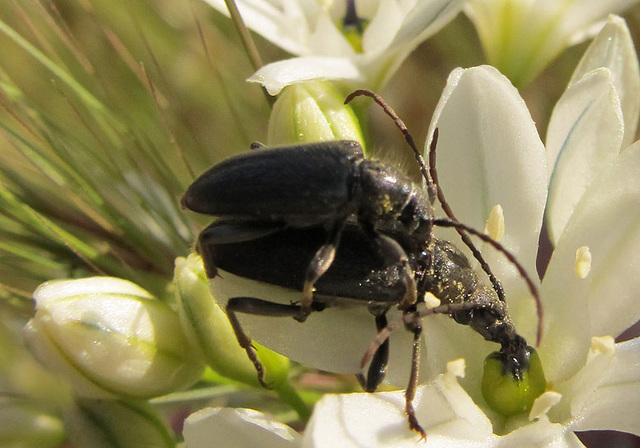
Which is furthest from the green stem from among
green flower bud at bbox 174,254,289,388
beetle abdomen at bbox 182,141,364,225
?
beetle abdomen at bbox 182,141,364,225

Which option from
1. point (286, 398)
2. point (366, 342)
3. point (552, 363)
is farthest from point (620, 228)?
point (286, 398)

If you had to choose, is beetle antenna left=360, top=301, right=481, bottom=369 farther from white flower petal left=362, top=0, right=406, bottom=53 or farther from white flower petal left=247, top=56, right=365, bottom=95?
white flower petal left=362, top=0, right=406, bottom=53

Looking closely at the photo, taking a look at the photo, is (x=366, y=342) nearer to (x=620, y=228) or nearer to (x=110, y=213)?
(x=620, y=228)

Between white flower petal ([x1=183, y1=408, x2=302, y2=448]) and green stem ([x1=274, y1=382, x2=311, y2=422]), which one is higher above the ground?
white flower petal ([x1=183, y1=408, x2=302, y2=448])

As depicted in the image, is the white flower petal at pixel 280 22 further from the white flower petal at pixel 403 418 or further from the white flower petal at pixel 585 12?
the white flower petal at pixel 403 418

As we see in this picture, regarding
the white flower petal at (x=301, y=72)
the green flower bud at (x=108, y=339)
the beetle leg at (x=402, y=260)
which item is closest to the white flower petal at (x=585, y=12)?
the white flower petal at (x=301, y=72)

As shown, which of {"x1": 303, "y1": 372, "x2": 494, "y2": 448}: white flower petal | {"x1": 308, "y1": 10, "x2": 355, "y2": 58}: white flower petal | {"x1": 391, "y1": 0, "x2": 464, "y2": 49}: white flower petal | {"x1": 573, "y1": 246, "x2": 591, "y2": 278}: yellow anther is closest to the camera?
{"x1": 303, "y1": 372, "x2": 494, "y2": 448}: white flower petal
